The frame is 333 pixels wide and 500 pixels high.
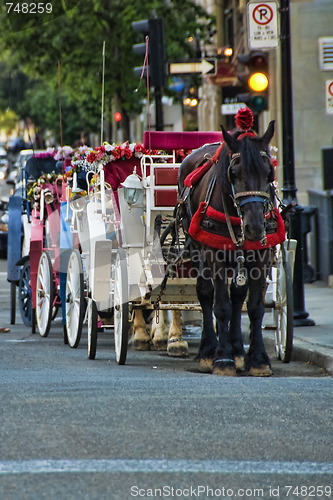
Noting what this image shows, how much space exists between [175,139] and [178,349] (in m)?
2.17

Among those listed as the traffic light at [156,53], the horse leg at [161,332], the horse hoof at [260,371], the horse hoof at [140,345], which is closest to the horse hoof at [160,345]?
the horse leg at [161,332]

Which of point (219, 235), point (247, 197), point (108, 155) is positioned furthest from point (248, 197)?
point (108, 155)

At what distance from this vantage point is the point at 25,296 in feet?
49.2

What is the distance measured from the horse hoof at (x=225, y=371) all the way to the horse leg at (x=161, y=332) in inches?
91.4

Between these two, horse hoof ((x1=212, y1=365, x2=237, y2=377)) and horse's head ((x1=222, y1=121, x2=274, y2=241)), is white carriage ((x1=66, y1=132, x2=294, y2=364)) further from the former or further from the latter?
horse's head ((x1=222, y1=121, x2=274, y2=241))

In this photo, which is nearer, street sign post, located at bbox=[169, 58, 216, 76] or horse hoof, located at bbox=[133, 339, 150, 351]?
horse hoof, located at bbox=[133, 339, 150, 351]

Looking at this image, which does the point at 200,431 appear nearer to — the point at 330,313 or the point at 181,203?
the point at 181,203

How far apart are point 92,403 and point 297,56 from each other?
21.0 metres

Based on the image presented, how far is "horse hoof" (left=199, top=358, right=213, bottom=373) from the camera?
408 inches

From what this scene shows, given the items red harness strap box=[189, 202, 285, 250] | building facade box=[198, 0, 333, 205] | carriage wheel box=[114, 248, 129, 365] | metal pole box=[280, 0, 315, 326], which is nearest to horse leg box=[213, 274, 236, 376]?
red harness strap box=[189, 202, 285, 250]

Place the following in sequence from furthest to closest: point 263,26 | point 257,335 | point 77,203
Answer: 1. point 263,26
2. point 77,203
3. point 257,335

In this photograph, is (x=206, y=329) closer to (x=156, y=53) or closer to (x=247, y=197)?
(x=247, y=197)
